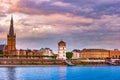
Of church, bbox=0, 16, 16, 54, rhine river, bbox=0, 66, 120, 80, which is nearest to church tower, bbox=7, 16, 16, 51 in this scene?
church, bbox=0, 16, 16, 54

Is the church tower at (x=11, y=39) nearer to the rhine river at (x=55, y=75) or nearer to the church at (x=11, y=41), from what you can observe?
the church at (x=11, y=41)

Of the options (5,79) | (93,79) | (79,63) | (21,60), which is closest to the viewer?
(5,79)

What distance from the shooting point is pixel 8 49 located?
19925 cm

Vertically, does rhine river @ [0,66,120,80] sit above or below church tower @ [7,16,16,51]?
below

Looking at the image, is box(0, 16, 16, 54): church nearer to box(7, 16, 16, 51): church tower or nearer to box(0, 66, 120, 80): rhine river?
box(7, 16, 16, 51): church tower

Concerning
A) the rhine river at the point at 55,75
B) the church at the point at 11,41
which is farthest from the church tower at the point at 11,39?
the rhine river at the point at 55,75

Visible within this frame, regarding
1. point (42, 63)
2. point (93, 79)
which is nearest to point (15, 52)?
point (42, 63)

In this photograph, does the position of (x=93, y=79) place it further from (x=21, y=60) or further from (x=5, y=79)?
(x=21, y=60)

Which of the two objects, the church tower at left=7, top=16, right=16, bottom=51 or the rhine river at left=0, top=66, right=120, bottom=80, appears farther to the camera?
the church tower at left=7, top=16, right=16, bottom=51

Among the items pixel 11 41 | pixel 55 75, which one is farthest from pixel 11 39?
pixel 55 75

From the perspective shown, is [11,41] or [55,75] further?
[11,41]

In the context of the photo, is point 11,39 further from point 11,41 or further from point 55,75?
Answer: point 55,75

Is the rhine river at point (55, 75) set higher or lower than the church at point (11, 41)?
lower

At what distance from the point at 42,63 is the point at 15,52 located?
30758 mm
